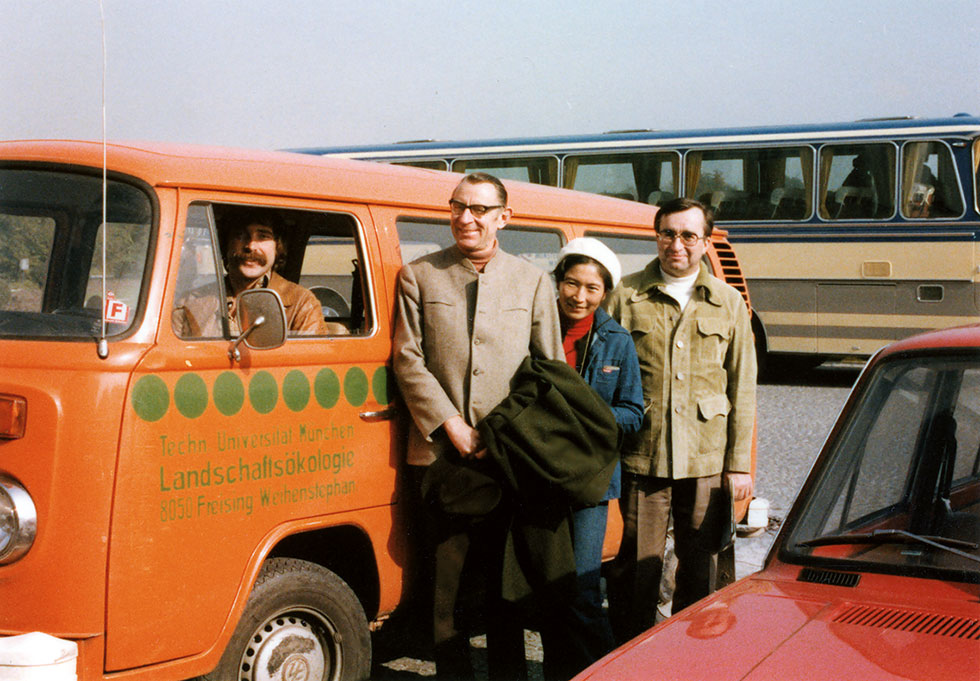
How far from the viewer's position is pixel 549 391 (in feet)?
12.1

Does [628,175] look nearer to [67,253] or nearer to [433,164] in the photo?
[433,164]

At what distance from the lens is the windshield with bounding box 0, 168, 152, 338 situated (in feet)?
10.7

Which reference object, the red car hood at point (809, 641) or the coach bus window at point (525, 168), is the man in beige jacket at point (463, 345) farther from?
the coach bus window at point (525, 168)

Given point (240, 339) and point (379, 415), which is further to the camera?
point (379, 415)

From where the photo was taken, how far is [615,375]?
159 inches

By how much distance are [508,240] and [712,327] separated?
44.1 inches

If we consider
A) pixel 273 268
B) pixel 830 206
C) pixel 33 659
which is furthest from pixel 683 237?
pixel 830 206

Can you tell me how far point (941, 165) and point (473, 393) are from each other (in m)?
11.5

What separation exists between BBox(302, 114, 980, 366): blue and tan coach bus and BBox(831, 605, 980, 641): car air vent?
11.7 meters

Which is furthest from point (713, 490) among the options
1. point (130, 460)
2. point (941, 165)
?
point (941, 165)

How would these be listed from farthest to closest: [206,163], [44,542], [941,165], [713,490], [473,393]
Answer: [941,165], [713,490], [473,393], [206,163], [44,542]

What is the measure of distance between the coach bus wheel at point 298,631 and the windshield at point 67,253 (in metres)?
1.04

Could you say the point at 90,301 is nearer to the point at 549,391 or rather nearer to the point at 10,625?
the point at 10,625

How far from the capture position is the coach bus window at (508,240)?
424 cm
